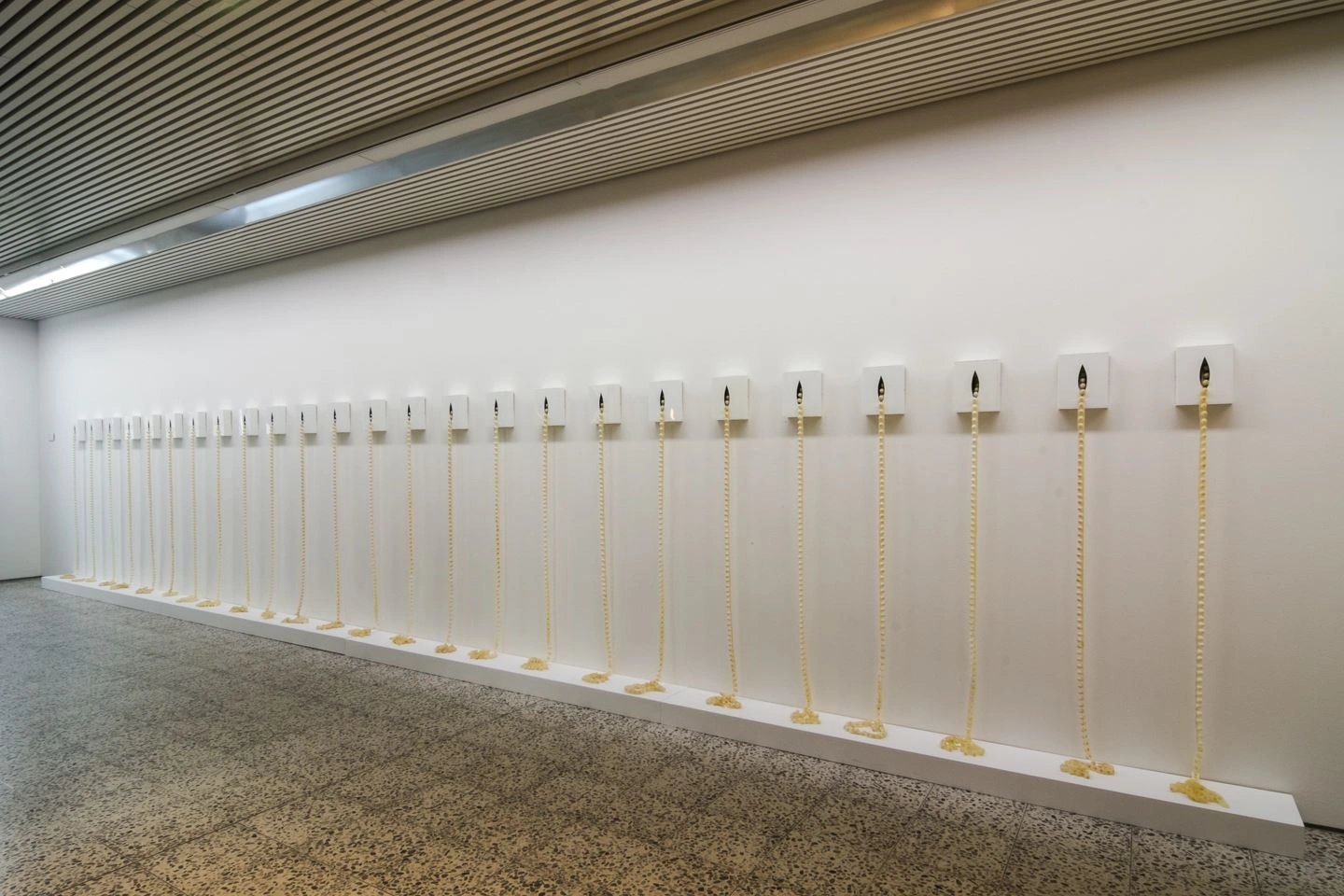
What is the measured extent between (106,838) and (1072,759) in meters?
3.71

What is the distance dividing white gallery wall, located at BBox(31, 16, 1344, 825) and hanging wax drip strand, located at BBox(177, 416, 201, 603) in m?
2.97

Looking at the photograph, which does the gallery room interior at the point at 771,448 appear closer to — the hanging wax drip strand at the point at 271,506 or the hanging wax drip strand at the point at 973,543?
the hanging wax drip strand at the point at 973,543

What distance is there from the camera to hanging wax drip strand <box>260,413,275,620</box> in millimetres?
5890

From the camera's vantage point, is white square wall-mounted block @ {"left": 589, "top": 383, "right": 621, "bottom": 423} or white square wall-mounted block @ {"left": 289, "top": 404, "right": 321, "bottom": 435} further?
white square wall-mounted block @ {"left": 289, "top": 404, "right": 321, "bottom": 435}

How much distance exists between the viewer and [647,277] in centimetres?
411

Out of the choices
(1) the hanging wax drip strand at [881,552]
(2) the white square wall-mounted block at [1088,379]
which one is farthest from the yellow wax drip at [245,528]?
(2) the white square wall-mounted block at [1088,379]

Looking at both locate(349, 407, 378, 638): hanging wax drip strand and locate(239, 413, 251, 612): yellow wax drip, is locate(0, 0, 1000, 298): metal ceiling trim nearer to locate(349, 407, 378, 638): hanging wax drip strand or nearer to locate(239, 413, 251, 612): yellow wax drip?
locate(349, 407, 378, 638): hanging wax drip strand

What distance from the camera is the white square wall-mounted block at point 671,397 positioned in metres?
4.01

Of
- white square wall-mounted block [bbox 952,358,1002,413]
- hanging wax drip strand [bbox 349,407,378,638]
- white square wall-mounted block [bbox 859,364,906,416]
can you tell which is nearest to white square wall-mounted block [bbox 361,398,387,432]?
hanging wax drip strand [bbox 349,407,378,638]

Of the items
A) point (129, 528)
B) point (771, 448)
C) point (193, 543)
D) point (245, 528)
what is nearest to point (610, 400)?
point (771, 448)

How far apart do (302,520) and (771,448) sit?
3.97m

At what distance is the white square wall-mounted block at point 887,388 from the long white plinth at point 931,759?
1.48 metres

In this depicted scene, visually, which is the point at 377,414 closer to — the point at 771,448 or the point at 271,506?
the point at 271,506

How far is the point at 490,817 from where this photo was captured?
2779 millimetres
